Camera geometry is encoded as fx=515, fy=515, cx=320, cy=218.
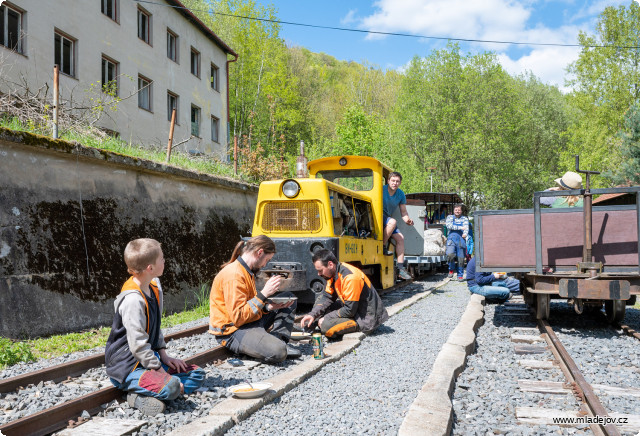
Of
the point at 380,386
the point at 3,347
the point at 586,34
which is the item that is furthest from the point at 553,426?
the point at 586,34

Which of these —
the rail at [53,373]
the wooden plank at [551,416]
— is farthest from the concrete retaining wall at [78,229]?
the wooden plank at [551,416]

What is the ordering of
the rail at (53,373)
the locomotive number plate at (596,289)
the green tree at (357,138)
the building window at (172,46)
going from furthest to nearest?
the green tree at (357,138) < the building window at (172,46) < the locomotive number plate at (596,289) < the rail at (53,373)

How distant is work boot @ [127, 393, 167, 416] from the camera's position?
3.66 metres

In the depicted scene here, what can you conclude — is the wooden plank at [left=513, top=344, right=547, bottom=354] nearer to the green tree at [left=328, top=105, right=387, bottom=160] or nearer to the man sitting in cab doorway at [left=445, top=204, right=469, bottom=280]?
the man sitting in cab doorway at [left=445, top=204, right=469, bottom=280]

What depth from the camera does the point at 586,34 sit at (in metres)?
36.2

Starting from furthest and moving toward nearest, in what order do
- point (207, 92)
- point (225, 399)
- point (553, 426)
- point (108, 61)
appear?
point (207, 92) → point (108, 61) → point (225, 399) → point (553, 426)

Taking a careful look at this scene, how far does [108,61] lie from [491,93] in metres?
27.8

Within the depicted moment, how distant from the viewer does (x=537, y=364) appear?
5.38 meters

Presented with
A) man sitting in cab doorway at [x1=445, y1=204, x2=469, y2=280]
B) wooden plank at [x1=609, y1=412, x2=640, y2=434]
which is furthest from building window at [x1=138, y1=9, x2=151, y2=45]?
wooden plank at [x1=609, y1=412, x2=640, y2=434]

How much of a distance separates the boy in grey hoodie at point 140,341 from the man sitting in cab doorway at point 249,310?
1.34 meters

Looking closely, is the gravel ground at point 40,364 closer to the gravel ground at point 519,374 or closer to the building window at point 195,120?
the gravel ground at point 519,374

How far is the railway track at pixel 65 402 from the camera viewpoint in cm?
322

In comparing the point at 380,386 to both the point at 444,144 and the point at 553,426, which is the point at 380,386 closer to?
the point at 553,426

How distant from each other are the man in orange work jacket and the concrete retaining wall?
3.29 meters
